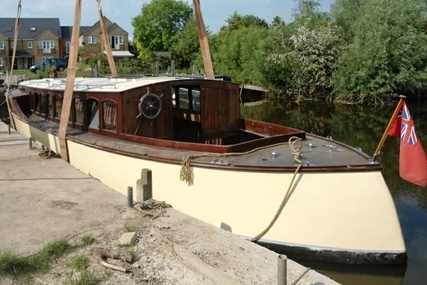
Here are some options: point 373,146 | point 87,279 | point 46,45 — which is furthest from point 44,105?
point 46,45

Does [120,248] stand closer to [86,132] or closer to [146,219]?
[146,219]

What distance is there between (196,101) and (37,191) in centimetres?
382

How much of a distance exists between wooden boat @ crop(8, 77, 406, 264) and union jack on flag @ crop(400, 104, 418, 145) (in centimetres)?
69

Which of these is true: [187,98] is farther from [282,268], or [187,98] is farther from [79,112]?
[282,268]

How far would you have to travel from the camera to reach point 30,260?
5.84 metres

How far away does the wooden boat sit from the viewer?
288 inches

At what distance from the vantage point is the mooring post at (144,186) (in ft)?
26.3

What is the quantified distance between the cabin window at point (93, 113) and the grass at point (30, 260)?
4.86 m

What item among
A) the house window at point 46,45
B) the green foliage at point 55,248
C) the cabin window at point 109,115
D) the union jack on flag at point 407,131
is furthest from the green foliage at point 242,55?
the green foliage at point 55,248

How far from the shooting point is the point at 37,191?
28.8 feet

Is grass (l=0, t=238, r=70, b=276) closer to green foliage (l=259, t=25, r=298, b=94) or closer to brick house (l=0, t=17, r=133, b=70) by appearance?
green foliage (l=259, t=25, r=298, b=94)

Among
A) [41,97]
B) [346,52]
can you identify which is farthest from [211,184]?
[346,52]

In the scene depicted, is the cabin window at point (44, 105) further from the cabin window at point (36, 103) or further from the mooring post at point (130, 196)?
the mooring post at point (130, 196)

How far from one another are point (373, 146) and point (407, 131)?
32.6 ft
